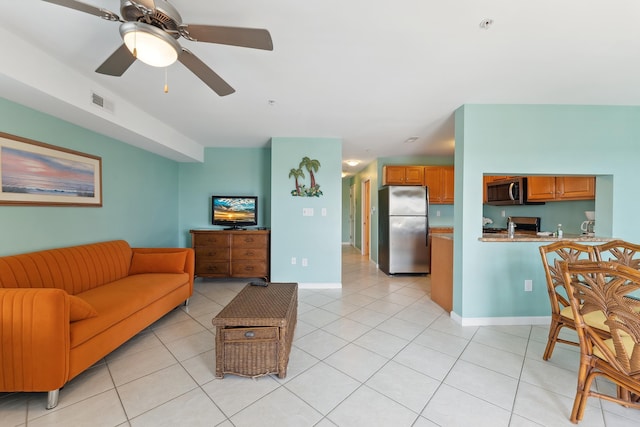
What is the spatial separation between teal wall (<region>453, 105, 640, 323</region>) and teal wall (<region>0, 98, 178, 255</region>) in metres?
3.98

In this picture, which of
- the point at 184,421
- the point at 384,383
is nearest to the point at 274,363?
the point at 184,421

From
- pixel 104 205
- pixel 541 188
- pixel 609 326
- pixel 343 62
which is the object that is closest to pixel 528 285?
pixel 609 326

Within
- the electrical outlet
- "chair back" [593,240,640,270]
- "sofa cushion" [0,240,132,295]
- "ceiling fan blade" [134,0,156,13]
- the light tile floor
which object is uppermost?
"ceiling fan blade" [134,0,156,13]

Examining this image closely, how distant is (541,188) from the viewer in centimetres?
351

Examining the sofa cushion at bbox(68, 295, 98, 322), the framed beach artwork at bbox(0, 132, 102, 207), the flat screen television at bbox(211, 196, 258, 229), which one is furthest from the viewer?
the flat screen television at bbox(211, 196, 258, 229)

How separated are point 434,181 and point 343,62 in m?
3.59

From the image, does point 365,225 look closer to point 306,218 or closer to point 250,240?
point 306,218

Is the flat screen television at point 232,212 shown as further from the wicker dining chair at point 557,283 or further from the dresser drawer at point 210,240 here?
the wicker dining chair at point 557,283

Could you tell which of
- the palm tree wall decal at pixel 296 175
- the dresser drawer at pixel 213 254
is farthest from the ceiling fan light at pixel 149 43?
the dresser drawer at pixel 213 254

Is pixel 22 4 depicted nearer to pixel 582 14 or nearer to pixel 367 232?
pixel 582 14

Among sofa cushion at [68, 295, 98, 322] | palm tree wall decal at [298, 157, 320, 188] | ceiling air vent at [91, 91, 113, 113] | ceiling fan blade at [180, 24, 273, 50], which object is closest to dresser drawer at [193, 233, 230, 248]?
palm tree wall decal at [298, 157, 320, 188]

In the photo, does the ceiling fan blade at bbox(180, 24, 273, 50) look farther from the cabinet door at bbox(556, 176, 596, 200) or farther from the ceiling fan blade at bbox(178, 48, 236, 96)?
the cabinet door at bbox(556, 176, 596, 200)

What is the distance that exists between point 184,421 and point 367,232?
559 centimetres

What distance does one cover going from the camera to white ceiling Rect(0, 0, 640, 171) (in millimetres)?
1367
